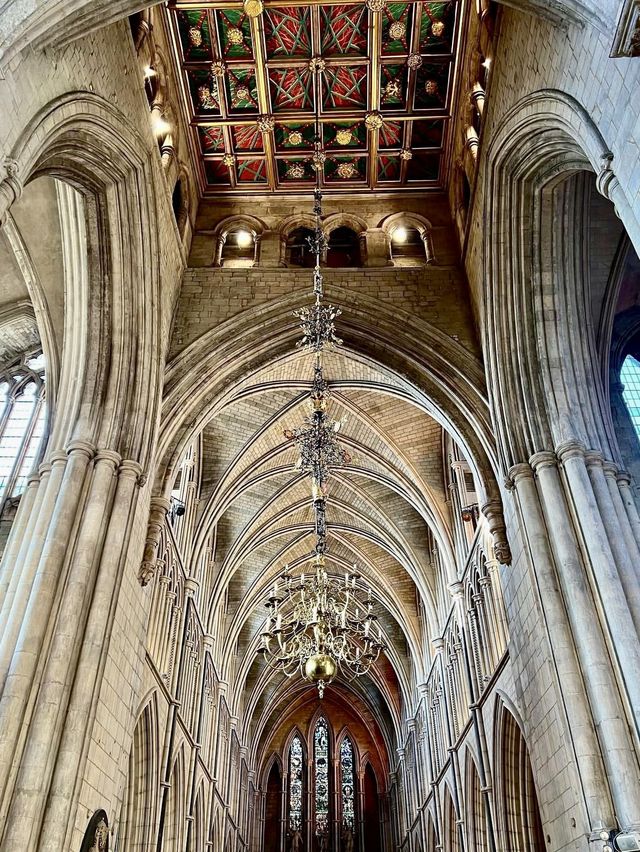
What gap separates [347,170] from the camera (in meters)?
14.9

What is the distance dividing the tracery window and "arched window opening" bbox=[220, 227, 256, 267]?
163 inches

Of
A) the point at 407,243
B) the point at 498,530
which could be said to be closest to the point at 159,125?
the point at 407,243

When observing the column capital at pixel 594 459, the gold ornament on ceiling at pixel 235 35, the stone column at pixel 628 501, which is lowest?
the stone column at pixel 628 501

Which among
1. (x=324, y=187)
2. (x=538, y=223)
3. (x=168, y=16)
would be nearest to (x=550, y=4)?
(x=538, y=223)

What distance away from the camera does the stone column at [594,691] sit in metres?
7.29

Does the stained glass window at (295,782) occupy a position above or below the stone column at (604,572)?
above

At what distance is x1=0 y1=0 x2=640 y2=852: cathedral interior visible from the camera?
7.82 m

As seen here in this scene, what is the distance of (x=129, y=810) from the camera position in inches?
474

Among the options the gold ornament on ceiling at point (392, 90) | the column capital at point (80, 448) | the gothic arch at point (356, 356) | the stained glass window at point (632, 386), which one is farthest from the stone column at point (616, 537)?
the gold ornament on ceiling at point (392, 90)

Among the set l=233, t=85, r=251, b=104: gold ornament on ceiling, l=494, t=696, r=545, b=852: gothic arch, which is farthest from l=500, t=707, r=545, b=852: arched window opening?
l=233, t=85, r=251, b=104: gold ornament on ceiling

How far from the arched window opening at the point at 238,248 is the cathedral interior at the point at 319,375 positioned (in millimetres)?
76

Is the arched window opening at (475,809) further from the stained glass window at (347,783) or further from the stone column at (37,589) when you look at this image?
the stained glass window at (347,783)

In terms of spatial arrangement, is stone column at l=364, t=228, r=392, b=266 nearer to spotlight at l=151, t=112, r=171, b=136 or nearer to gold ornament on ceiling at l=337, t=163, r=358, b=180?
gold ornament on ceiling at l=337, t=163, r=358, b=180

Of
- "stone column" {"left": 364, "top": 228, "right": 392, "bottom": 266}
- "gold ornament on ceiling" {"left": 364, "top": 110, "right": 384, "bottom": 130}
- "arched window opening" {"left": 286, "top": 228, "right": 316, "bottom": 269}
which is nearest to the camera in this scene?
"gold ornament on ceiling" {"left": 364, "top": 110, "right": 384, "bottom": 130}
